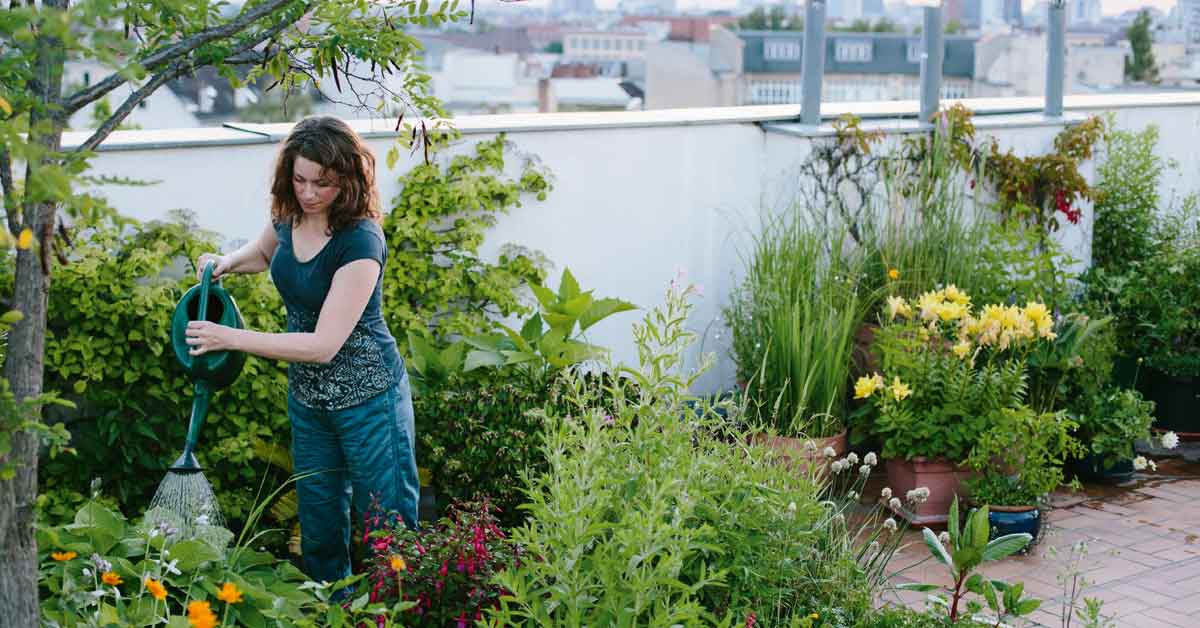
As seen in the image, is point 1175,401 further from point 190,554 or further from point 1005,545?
point 190,554

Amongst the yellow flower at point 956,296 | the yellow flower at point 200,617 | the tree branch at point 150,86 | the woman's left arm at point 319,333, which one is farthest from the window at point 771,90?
the yellow flower at point 200,617

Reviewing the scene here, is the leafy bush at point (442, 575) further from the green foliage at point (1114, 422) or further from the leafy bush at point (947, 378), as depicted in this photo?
the green foliage at point (1114, 422)

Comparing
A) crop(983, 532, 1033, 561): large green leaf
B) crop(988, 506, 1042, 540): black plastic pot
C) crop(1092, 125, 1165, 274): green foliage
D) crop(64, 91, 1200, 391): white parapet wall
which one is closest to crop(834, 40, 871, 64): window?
crop(1092, 125, 1165, 274): green foliage

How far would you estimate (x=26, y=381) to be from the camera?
2.21m

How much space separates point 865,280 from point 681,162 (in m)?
0.93

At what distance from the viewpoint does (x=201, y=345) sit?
121 inches

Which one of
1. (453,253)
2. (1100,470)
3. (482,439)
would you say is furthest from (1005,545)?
(453,253)

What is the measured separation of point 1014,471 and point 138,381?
3018 mm

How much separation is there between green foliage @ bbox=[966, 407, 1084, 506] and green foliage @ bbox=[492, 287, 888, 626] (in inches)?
53.2

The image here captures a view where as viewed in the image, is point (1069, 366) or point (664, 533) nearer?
point (664, 533)

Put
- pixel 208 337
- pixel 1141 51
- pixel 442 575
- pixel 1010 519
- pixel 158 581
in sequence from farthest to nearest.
→ pixel 1141 51 → pixel 1010 519 → pixel 208 337 → pixel 442 575 → pixel 158 581

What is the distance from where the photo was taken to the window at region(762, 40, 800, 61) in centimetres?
6656

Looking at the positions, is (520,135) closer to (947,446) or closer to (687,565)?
(947,446)

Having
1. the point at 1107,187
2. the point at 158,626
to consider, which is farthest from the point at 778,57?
the point at 158,626
